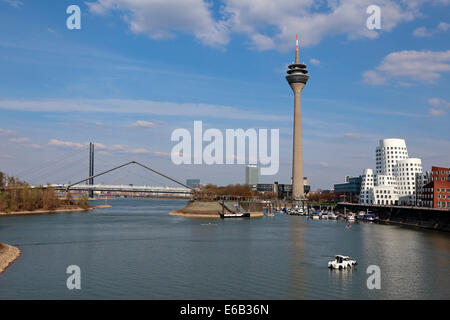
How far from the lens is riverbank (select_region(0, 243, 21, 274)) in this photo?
26.1 meters

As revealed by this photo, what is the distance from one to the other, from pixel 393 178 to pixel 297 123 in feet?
141

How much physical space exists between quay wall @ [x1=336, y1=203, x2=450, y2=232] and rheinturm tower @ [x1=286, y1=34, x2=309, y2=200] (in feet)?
156

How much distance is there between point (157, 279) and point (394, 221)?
56.1m

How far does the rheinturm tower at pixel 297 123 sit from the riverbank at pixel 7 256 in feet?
348

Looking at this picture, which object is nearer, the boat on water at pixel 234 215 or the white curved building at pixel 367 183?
the boat on water at pixel 234 215

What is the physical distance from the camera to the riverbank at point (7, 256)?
26.1 metres

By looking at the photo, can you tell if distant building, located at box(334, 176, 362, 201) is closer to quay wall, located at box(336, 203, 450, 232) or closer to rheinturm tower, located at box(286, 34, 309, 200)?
rheinturm tower, located at box(286, 34, 309, 200)

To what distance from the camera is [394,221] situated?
69000mm

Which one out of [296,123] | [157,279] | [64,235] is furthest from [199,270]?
[296,123]

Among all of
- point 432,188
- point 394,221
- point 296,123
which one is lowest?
point 394,221

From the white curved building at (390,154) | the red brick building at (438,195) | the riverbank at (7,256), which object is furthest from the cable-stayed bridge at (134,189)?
the riverbank at (7,256)

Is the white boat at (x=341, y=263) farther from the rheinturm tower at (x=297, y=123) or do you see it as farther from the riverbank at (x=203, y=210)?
the rheinturm tower at (x=297, y=123)

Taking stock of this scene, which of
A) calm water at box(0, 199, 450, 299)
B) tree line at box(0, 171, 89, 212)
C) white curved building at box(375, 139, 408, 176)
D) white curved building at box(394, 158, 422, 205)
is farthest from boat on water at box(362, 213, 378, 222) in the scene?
tree line at box(0, 171, 89, 212)
